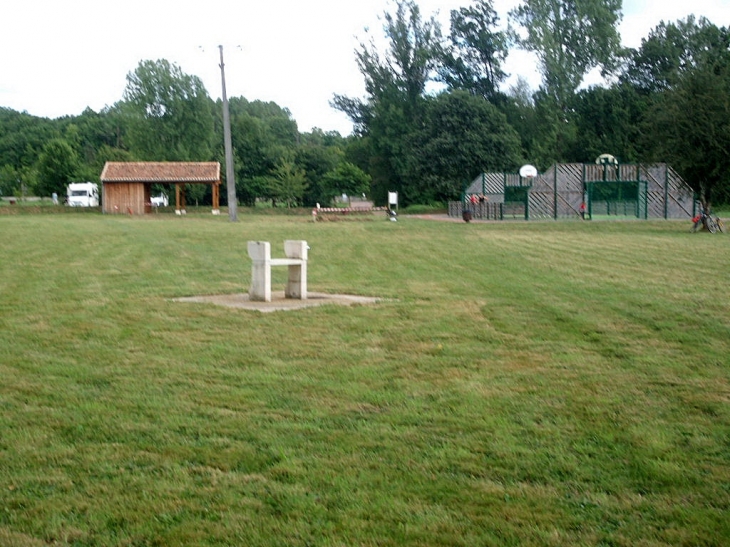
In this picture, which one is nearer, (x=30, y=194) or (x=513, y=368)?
(x=513, y=368)

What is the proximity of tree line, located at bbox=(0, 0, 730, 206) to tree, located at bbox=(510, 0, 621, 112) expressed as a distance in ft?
0.31

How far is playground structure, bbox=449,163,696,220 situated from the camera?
48.2 meters

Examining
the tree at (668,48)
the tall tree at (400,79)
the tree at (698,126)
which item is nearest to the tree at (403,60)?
the tall tree at (400,79)

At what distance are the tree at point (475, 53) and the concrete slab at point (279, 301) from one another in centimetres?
6896

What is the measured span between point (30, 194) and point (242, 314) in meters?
91.6

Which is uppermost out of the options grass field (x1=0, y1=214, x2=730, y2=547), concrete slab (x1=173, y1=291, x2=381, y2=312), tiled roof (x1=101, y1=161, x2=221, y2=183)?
tiled roof (x1=101, y1=161, x2=221, y2=183)

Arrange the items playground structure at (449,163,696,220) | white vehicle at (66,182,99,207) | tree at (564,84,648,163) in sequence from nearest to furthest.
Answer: playground structure at (449,163,696,220), white vehicle at (66,182,99,207), tree at (564,84,648,163)

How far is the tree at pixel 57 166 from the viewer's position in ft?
242

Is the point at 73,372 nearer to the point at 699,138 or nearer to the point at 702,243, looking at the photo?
the point at 702,243

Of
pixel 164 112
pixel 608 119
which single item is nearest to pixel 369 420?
pixel 608 119

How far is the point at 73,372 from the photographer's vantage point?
710 centimetres

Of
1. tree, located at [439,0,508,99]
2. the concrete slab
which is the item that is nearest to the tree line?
tree, located at [439,0,508,99]

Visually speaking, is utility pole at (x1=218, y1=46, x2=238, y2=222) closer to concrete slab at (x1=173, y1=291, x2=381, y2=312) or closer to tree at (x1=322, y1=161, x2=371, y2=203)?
tree at (x1=322, y1=161, x2=371, y2=203)

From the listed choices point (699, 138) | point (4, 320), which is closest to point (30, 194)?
point (699, 138)
